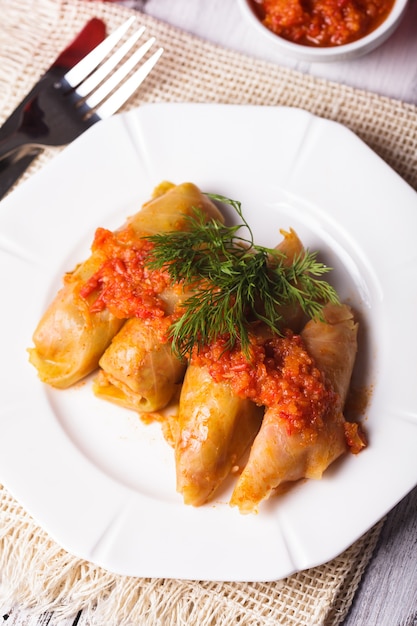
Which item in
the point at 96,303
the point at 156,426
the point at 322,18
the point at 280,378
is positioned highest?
the point at 322,18

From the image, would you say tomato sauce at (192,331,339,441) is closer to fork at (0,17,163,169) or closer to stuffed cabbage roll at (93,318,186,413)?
stuffed cabbage roll at (93,318,186,413)

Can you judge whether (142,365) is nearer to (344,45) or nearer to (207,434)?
(207,434)

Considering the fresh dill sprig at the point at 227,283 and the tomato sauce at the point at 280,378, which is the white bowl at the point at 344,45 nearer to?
the fresh dill sprig at the point at 227,283

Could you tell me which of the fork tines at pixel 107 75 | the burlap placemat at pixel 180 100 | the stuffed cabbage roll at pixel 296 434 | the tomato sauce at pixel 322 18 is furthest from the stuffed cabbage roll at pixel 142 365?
Answer: the tomato sauce at pixel 322 18

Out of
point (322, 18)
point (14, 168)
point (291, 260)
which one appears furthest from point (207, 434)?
point (322, 18)

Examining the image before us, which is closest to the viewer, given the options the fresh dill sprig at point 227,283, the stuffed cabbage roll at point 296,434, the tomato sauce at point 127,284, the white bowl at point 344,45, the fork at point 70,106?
the stuffed cabbage roll at point 296,434

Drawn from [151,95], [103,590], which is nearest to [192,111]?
[151,95]
